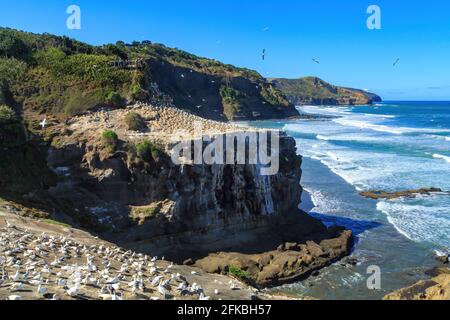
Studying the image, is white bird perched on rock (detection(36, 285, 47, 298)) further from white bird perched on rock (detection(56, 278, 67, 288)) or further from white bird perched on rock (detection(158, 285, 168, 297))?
white bird perched on rock (detection(158, 285, 168, 297))

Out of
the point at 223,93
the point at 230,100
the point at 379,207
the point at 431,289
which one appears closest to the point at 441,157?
the point at 379,207

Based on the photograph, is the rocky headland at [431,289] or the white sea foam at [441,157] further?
the white sea foam at [441,157]

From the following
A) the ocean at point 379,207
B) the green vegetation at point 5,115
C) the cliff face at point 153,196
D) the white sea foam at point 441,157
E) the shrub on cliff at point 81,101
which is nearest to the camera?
the cliff face at point 153,196

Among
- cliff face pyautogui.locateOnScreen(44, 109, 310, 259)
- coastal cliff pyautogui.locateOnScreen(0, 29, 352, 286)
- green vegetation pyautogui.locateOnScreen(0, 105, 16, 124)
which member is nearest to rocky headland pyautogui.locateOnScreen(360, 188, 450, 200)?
coastal cliff pyautogui.locateOnScreen(0, 29, 352, 286)

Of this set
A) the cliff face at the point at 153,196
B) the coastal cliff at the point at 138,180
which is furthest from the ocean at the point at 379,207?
the cliff face at the point at 153,196

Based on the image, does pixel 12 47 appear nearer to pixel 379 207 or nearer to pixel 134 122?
pixel 134 122

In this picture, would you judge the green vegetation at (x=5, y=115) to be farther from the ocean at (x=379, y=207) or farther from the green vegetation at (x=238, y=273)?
the ocean at (x=379, y=207)
